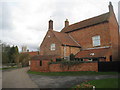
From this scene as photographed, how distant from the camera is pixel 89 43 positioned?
29.0m

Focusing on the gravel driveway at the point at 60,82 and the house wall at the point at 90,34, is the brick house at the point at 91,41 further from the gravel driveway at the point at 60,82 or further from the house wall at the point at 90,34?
the gravel driveway at the point at 60,82

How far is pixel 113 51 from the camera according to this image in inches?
987

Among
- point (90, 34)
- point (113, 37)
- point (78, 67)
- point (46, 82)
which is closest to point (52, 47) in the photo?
point (90, 34)

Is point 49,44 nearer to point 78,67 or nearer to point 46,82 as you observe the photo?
point 78,67

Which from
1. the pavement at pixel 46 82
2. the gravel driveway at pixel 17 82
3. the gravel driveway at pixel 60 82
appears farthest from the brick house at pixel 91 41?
the gravel driveway at pixel 17 82

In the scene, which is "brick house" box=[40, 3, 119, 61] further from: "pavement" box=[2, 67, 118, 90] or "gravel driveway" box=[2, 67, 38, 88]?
"gravel driveway" box=[2, 67, 38, 88]

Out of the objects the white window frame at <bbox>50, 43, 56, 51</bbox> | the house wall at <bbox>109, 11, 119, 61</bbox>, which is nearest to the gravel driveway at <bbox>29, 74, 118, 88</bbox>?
the house wall at <bbox>109, 11, 119, 61</bbox>

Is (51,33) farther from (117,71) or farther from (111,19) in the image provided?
(117,71)

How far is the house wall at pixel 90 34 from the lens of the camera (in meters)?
25.6

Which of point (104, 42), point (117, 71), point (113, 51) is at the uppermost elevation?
point (104, 42)

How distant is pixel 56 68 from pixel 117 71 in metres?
10.6

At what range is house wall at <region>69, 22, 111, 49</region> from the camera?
25.6 meters

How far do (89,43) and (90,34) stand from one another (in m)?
2.35

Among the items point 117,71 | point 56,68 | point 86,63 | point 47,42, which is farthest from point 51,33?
point 117,71
